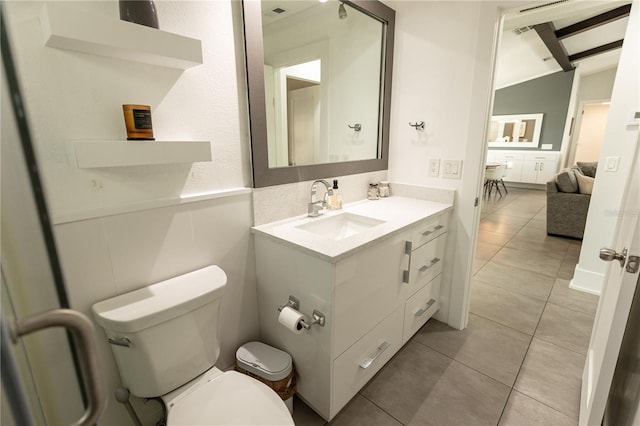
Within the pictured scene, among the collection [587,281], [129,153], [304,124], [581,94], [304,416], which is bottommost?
[304,416]

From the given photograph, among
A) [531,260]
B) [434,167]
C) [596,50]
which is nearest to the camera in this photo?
[434,167]

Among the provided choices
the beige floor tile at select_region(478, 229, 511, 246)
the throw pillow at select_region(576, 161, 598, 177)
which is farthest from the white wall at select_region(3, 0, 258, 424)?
the throw pillow at select_region(576, 161, 598, 177)

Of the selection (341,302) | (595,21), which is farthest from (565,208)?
(341,302)

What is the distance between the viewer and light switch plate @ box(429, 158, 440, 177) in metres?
2.02

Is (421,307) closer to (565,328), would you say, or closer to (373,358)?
(373,358)

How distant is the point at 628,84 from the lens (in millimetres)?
2160

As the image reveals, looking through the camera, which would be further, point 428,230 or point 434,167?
point 434,167

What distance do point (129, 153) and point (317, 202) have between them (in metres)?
0.99

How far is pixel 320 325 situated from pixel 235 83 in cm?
115

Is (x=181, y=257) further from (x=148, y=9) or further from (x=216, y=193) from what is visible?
(x=148, y=9)

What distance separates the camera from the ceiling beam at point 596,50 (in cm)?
526

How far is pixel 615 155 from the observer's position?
90.6 inches

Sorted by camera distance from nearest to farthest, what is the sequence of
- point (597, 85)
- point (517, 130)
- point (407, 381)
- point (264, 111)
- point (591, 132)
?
point (264, 111) < point (407, 381) < point (597, 85) < point (517, 130) < point (591, 132)

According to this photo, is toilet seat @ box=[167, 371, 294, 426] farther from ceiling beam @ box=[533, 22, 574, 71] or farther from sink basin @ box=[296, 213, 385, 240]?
ceiling beam @ box=[533, 22, 574, 71]
